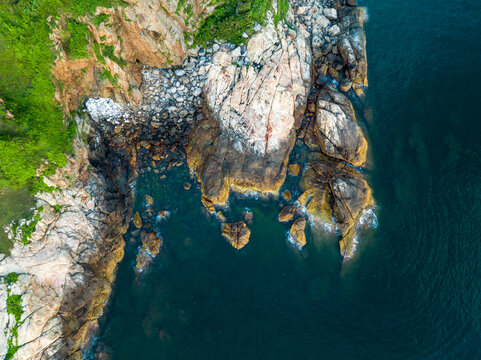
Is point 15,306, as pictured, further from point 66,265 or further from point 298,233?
point 298,233

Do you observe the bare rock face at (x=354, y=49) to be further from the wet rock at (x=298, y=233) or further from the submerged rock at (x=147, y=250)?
the submerged rock at (x=147, y=250)

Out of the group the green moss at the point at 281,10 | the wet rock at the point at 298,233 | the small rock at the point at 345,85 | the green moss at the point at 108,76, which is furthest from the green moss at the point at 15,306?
the small rock at the point at 345,85

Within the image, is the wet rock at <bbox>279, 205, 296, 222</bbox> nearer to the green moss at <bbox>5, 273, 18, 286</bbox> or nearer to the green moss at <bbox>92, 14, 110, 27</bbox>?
the green moss at <bbox>5, 273, 18, 286</bbox>

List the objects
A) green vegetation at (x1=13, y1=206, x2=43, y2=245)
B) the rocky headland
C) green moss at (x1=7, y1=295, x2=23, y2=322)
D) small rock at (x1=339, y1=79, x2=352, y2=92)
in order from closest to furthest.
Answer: green moss at (x1=7, y1=295, x2=23, y2=322), green vegetation at (x1=13, y1=206, x2=43, y2=245), the rocky headland, small rock at (x1=339, y1=79, x2=352, y2=92)

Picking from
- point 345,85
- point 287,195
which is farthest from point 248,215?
point 345,85

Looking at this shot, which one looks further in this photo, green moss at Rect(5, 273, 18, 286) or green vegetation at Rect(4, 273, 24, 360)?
green moss at Rect(5, 273, 18, 286)

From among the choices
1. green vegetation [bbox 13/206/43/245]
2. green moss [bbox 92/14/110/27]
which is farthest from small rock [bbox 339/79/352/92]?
green vegetation [bbox 13/206/43/245]

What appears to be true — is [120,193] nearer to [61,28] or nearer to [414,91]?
[61,28]
